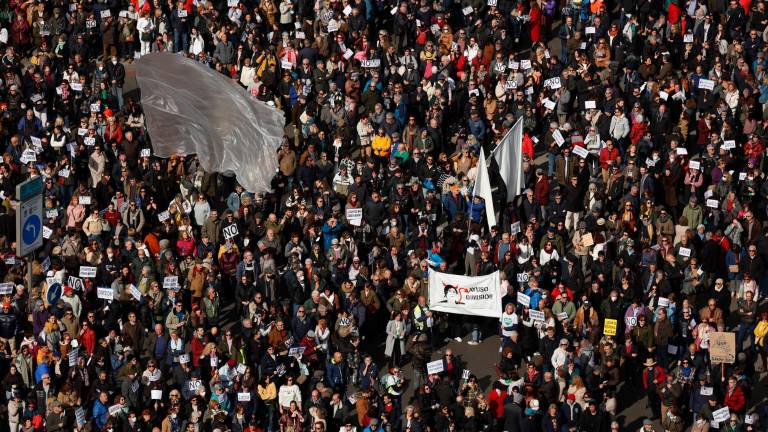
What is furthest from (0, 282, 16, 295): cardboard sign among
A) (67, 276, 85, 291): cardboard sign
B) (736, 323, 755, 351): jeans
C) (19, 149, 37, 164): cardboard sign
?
(736, 323, 755, 351): jeans

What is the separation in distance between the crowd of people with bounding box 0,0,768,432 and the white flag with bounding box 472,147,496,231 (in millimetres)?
244

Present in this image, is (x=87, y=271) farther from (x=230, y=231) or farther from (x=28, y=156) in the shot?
(x=28, y=156)

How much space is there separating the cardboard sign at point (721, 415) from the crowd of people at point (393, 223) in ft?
0.18

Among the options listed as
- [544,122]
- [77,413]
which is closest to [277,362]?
[77,413]

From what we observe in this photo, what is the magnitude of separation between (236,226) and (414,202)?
327 cm

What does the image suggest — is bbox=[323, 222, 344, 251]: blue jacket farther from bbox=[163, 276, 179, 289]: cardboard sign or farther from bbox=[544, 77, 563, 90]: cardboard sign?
bbox=[544, 77, 563, 90]: cardboard sign

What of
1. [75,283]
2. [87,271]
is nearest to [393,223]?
[87,271]

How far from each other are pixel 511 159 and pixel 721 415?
780 centimetres

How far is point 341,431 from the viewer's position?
33.7 meters

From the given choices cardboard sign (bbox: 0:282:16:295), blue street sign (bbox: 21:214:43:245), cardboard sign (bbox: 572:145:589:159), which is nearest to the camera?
blue street sign (bbox: 21:214:43:245)

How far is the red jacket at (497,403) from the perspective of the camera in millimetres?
34344

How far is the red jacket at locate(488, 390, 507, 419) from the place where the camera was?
34.3 meters

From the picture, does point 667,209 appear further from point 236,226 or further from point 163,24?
point 163,24

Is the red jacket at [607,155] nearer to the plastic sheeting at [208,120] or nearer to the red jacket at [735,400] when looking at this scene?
the plastic sheeting at [208,120]
